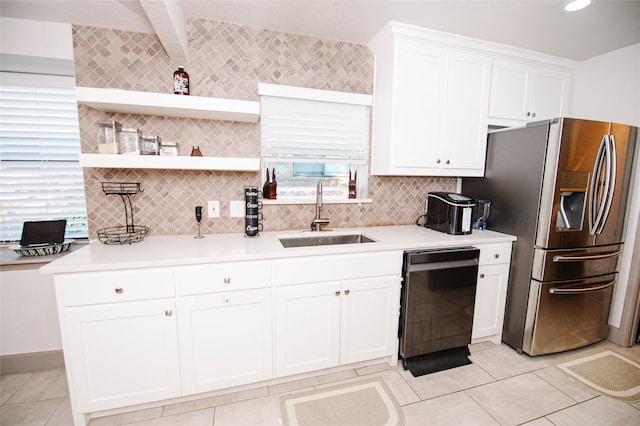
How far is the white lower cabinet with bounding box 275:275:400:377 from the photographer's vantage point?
174 centimetres

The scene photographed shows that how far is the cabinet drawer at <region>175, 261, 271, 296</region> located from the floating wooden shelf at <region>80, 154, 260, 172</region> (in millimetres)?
687

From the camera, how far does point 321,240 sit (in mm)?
2217

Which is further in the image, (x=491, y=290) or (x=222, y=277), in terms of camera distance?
(x=491, y=290)

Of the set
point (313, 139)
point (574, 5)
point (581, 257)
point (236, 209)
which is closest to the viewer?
point (574, 5)

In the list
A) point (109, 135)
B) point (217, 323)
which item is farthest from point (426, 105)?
point (109, 135)

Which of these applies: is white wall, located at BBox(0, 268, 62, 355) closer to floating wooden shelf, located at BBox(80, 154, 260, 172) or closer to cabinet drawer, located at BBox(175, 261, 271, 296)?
floating wooden shelf, located at BBox(80, 154, 260, 172)

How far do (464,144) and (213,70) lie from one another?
81.0 inches

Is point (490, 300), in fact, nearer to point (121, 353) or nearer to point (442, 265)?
point (442, 265)

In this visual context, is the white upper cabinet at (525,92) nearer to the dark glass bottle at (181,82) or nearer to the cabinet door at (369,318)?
the cabinet door at (369,318)

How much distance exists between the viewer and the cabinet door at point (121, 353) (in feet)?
4.73

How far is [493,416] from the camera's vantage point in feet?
5.31

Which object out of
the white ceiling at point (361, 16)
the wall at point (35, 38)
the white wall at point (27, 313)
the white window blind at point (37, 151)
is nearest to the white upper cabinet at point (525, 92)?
the white ceiling at point (361, 16)

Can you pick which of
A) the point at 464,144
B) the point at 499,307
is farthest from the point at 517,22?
the point at 499,307

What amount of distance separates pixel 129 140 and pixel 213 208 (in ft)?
2.25
